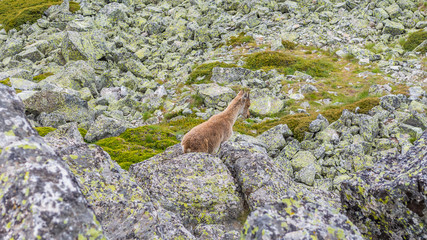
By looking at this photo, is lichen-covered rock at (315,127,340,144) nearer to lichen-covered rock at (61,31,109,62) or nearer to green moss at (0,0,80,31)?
lichen-covered rock at (61,31,109,62)

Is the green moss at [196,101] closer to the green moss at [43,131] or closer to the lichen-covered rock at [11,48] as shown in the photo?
the green moss at [43,131]

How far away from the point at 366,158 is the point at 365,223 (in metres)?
9.45

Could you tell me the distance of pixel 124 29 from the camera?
45.3m

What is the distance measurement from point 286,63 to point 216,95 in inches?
397

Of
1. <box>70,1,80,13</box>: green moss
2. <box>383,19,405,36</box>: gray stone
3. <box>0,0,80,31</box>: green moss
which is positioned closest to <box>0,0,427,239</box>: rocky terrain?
<box>383,19,405,36</box>: gray stone

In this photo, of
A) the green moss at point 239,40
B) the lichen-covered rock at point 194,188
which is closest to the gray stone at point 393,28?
the green moss at point 239,40

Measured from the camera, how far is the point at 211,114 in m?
24.1

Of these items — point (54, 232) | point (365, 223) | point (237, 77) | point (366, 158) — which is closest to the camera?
point (54, 232)

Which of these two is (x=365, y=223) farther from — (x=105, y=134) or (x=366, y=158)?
(x=105, y=134)

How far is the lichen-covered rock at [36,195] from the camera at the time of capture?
3.36 meters

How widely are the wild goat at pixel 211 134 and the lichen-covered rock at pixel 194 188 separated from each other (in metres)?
1.12

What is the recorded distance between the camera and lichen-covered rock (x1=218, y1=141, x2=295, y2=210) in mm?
8586

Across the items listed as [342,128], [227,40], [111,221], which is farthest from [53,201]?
[227,40]

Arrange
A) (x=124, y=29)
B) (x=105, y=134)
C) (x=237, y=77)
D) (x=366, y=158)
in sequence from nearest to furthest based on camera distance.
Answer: (x=366, y=158) → (x=105, y=134) → (x=237, y=77) → (x=124, y=29)
